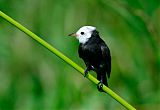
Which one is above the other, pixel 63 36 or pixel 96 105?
pixel 63 36

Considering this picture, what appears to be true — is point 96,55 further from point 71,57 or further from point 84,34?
point 71,57

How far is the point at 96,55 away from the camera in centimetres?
260

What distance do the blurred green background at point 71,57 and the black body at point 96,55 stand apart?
1.13 feet

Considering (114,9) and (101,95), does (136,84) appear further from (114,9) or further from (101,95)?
(114,9)

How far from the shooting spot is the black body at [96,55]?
2551mm

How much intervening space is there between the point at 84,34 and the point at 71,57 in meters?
0.67

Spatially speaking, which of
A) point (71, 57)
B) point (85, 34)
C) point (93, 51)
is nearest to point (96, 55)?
point (93, 51)

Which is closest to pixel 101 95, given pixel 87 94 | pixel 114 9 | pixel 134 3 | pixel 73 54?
pixel 87 94

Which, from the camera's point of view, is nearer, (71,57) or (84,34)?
(84,34)

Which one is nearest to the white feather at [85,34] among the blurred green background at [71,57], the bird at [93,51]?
the bird at [93,51]

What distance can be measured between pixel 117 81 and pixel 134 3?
74cm

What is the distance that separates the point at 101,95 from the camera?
3096 mm

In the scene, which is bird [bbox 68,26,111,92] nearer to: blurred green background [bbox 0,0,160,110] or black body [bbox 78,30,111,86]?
black body [bbox 78,30,111,86]

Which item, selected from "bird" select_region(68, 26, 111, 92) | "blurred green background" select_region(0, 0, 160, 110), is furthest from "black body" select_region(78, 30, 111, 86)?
"blurred green background" select_region(0, 0, 160, 110)
